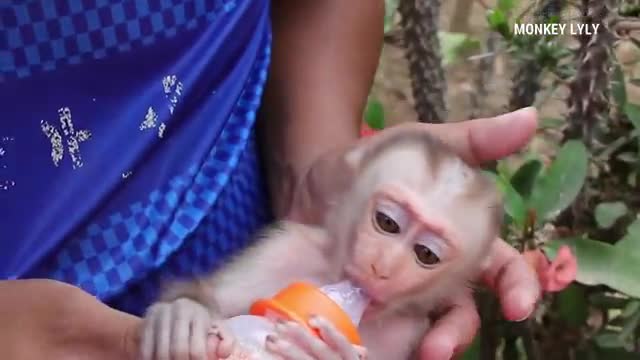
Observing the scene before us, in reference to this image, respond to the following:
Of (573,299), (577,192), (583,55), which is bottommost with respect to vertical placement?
(573,299)

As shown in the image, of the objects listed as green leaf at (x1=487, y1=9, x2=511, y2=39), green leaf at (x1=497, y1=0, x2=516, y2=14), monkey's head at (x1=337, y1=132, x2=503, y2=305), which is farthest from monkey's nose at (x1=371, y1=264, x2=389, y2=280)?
green leaf at (x1=497, y1=0, x2=516, y2=14)

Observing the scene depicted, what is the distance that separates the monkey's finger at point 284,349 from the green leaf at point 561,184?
2.13ft

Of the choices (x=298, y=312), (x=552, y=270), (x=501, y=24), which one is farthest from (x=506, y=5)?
(x=298, y=312)

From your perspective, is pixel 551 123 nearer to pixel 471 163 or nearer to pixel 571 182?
pixel 571 182

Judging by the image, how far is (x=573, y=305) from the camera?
52.8 inches

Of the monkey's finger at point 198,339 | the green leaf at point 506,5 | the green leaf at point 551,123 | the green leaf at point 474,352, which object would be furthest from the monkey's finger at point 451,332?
the green leaf at point 506,5

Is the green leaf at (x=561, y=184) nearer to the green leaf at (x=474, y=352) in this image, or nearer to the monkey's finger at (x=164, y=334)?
the green leaf at (x=474, y=352)

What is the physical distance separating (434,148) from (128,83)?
0.22 meters

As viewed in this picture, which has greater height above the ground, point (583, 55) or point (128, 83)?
point (128, 83)

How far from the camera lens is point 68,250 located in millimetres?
796

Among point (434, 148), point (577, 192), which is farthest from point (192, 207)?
point (577, 192)

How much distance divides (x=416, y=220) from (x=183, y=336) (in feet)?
0.52

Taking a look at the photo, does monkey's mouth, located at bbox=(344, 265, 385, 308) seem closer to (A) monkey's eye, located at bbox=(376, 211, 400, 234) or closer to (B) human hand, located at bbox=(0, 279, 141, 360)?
(A) monkey's eye, located at bbox=(376, 211, 400, 234)

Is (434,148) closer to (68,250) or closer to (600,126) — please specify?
(68,250)
